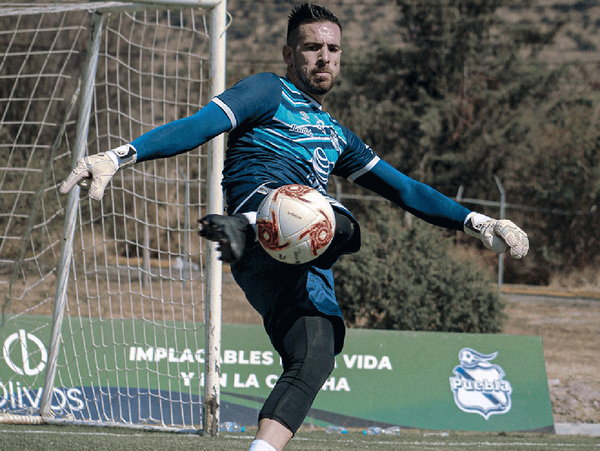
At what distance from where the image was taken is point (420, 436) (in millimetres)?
6582

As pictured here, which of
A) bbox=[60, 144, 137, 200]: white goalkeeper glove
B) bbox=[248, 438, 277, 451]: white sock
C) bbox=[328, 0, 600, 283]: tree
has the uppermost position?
bbox=[328, 0, 600, 283]: tree

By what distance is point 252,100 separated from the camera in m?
2.98

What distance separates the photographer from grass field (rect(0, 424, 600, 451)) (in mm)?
4582

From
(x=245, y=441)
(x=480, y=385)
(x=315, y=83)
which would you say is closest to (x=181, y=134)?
(x=315, y=83)

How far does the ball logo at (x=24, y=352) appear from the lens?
6477 mm

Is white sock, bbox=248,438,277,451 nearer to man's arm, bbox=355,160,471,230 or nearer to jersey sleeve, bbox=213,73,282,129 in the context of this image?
jersey sleeve, bbox=213,73,282,129

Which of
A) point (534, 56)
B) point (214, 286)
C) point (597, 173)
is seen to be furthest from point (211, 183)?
point (534, 56)

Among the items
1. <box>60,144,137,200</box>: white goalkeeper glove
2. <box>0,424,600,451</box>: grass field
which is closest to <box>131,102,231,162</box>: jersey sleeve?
<box>60,144,137,200</box>: white goalkeeper glove

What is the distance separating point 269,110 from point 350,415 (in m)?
4.62

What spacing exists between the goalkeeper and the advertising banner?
12.5 ft

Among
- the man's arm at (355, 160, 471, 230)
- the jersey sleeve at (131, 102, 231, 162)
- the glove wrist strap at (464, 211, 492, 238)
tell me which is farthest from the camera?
the man's arm at (355, 160, 471, 230)

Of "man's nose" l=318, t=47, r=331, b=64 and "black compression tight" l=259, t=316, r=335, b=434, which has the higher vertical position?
"man's nose" l=318, t=47, r=331, b=64

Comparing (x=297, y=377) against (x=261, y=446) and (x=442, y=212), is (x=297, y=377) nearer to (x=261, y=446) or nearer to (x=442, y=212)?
(x=261, y=446)

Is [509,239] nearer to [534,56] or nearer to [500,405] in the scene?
[500,405]
